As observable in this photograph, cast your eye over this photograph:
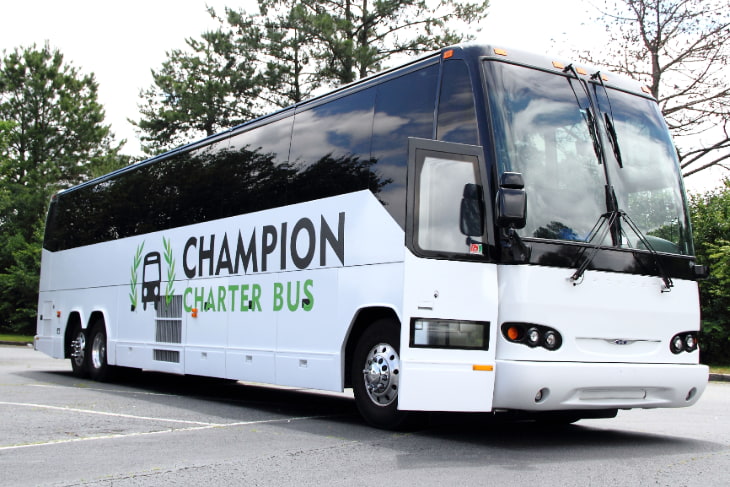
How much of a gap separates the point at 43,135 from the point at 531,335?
5331 centimetres

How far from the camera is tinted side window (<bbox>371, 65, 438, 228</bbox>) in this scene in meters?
8.50

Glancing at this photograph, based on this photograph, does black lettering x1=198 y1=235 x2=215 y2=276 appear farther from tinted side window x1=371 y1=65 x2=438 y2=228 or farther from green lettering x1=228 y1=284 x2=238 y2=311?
tinted side window x1=371 y1=65 x2=438 y2=228

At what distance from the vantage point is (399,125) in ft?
29.1

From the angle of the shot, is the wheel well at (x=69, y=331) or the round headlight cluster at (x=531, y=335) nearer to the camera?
the round headlight cluster at (x=531, y=335)

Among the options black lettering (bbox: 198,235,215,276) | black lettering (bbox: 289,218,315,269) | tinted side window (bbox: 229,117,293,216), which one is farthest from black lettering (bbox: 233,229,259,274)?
black lettering (bbox: 289,218,315,269)

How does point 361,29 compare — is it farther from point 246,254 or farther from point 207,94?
point 246,254

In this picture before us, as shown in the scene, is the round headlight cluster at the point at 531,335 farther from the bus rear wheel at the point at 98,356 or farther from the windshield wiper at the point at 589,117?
the bus rear wheel at the point at 98,356

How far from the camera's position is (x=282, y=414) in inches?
413

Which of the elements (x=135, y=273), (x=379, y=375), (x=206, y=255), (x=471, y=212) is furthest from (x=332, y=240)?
(x=135, y=273)

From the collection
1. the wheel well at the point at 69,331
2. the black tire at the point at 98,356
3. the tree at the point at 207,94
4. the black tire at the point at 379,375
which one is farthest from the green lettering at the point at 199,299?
the tree at the point at 207,94

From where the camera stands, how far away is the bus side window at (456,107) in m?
7.97

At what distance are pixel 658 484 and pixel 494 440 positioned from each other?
237 centimetres

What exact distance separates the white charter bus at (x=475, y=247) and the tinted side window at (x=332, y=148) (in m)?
0.03

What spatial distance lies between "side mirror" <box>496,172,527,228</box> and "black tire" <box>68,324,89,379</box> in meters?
11.3
